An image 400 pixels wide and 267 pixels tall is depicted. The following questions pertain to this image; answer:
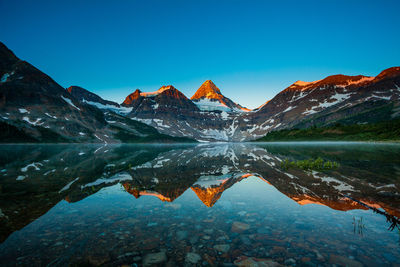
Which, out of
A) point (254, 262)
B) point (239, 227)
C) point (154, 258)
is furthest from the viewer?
point (239, 227)

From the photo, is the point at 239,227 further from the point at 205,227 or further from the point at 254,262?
the point at 254,262

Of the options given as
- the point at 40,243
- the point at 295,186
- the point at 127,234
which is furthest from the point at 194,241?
the point at 295,186

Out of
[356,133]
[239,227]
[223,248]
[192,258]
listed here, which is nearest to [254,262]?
[223,248]

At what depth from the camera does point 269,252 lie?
590 cm

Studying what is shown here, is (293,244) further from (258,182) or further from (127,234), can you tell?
(258,182)

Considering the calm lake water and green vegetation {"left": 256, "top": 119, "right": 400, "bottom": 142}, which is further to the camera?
green vegetation {"left": 256, "top": 119, "right": 400, "bottom": 142}

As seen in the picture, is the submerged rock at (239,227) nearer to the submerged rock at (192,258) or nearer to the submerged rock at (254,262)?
the submerged rock at (254,262)

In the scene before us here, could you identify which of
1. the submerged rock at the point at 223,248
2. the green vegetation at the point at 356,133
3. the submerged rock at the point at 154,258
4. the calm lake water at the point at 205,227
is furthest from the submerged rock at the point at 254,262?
the green vegetation at the point at 356,133

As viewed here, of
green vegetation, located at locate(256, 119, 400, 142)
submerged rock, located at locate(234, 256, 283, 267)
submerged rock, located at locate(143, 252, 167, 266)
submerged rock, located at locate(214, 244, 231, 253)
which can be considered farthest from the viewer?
green vegetation, located at locate(256, 119, 400, 142)

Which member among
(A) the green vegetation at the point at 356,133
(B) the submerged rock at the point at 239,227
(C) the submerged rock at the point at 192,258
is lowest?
(B) the submerged rock at the point at 239,227

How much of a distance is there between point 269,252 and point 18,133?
24622cm

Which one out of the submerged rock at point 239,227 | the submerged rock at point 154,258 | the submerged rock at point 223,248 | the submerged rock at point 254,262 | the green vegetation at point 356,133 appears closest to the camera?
the submerged rock at point 254,262

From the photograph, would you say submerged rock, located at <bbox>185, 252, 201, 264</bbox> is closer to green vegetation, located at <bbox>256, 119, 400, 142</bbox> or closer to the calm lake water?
the calm lake water

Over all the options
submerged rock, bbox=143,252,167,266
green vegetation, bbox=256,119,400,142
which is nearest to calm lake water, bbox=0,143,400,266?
submerged rock, bbox=143,252,167,266
